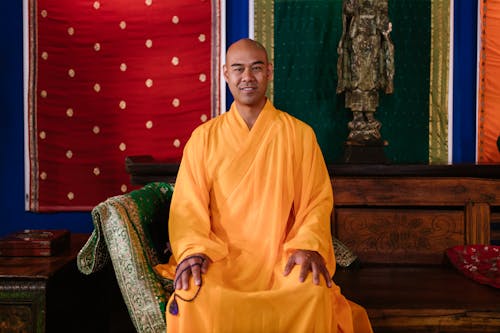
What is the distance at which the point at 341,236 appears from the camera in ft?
9.75

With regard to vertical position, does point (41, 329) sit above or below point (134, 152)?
below

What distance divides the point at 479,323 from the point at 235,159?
1.30 m

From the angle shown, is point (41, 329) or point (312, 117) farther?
point (312, 117)

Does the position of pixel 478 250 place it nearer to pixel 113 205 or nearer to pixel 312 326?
pixel 312 326

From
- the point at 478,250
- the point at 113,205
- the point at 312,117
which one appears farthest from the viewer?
the point at 312,117

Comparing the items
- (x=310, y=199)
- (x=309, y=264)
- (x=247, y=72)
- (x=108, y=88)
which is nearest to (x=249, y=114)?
(x=247, y=72)

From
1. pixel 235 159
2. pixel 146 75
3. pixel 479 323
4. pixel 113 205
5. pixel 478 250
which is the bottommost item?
pixel 479 323

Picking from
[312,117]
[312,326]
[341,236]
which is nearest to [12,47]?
[312,117]

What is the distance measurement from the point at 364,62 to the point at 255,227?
154 cm

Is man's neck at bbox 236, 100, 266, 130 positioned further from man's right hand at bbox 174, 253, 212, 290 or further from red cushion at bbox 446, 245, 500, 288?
red cushion at bbox 446, 245, 500, 288

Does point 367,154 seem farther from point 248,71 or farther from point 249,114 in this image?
point 248,71

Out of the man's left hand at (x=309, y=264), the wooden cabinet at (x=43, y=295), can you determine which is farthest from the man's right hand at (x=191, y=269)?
the wooden cabinet at (x=43, y=295)

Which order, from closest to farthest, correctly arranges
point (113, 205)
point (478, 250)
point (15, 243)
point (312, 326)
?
point (312, 326) < point (113, 205) < point (15, 243) < point (478, 250)

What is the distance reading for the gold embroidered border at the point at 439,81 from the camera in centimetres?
361
